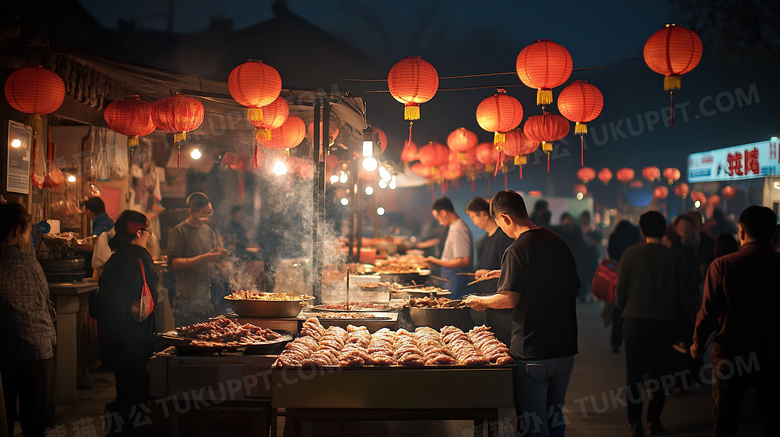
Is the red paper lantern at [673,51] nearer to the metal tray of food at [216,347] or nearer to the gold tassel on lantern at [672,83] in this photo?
the gold tassel on lantern at [672,83]

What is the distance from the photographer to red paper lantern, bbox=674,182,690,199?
87.2 feet

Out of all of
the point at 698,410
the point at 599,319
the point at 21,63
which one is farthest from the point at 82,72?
the point at 599,319

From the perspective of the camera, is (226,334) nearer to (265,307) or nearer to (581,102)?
(265,307)

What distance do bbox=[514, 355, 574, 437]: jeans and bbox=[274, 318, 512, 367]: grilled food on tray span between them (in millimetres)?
166

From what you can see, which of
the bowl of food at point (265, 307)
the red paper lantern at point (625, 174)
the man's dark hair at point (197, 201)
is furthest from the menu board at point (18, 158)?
the red paper lantern at point (625, 174)

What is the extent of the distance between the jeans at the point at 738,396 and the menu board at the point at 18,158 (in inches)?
294

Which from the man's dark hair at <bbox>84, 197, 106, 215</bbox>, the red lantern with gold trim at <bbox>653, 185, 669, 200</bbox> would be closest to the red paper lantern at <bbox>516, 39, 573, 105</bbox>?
the man's dark hair at <bbox>84, 197, 106, 215</bbox>

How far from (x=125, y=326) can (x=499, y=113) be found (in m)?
5.16

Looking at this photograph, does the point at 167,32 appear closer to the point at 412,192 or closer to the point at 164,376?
the point at 164,376

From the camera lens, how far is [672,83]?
6.20 meters

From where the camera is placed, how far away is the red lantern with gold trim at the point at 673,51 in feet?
19.9

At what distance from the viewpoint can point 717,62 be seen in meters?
17.0

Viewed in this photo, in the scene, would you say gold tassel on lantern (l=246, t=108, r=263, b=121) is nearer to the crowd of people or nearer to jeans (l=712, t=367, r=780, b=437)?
the crowd of people

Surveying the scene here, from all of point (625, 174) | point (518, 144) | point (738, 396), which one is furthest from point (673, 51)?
point (625, 174)
